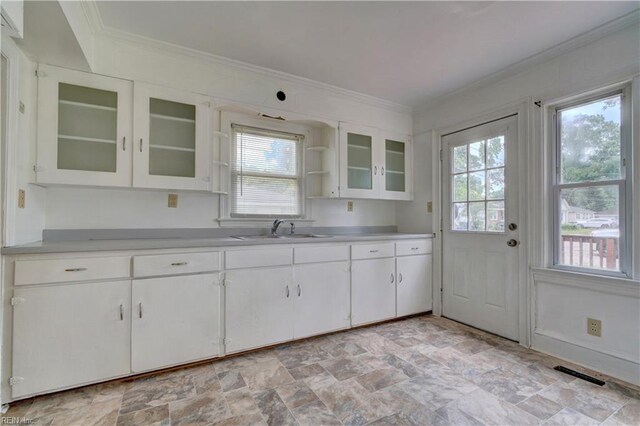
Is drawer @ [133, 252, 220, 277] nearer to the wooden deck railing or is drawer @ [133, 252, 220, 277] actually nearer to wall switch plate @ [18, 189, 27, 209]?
wall switch plate @ [18, 189, 27, 209]

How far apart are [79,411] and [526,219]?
138 inches

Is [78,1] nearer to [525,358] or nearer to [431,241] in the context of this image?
[431,241]

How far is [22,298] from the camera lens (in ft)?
5.92

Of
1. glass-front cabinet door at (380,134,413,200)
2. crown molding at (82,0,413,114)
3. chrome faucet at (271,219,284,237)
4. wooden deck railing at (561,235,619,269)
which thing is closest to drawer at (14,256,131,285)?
chrome faucet at (271,219,284,237)

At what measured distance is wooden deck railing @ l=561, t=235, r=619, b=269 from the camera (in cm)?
220

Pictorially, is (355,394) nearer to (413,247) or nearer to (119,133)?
(413,247)

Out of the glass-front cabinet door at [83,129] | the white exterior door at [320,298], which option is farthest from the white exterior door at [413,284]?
the glass-front cabinet door at [83,129]

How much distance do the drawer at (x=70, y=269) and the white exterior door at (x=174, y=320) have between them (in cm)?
15

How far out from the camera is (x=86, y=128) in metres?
2.18

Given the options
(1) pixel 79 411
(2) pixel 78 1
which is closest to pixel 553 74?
(2) pixel 78 1

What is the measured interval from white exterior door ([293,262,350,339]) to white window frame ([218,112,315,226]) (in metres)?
0.71

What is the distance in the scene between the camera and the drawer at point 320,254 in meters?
2.69

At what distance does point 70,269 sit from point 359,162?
8.76 ft

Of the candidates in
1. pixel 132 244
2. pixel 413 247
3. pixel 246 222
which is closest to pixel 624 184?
pixel 413 247
